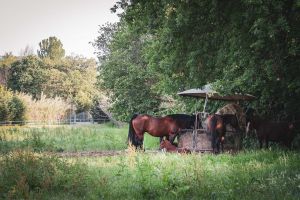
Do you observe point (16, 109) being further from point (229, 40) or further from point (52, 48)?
point (52, 48)

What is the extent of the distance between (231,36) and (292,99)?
5672mm

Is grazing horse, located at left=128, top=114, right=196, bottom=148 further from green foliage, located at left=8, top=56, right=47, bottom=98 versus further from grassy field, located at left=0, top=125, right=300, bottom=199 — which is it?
green foliage, located at left=8, top=56, right=47, bottom=98

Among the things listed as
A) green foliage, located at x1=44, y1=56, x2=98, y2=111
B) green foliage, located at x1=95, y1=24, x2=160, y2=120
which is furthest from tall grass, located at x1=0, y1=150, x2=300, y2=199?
green foliage, located at x1=44, y1=56, x2=98, y2=111

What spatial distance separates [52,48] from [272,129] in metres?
81.1

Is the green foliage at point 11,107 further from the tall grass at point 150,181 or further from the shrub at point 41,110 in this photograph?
the tall grass at point 150,181

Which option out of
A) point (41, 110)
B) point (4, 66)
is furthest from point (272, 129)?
point (4, 66)

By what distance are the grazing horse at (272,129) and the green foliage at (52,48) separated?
3053 inches

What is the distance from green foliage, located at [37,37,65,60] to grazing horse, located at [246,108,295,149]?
7755 centimetres

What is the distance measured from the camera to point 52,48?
92.1 m

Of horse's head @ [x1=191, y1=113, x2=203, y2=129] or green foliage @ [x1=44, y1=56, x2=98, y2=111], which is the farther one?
green foliage @ [x1=44, y1=56, x2=98, y2=111]

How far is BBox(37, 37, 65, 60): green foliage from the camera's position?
91500 mm

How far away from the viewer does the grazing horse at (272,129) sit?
1648cm

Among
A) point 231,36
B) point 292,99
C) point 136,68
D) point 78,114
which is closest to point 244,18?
point 231,36

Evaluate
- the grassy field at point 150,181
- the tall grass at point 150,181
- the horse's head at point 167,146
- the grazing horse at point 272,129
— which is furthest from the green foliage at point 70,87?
the tall grass at point 150,181
